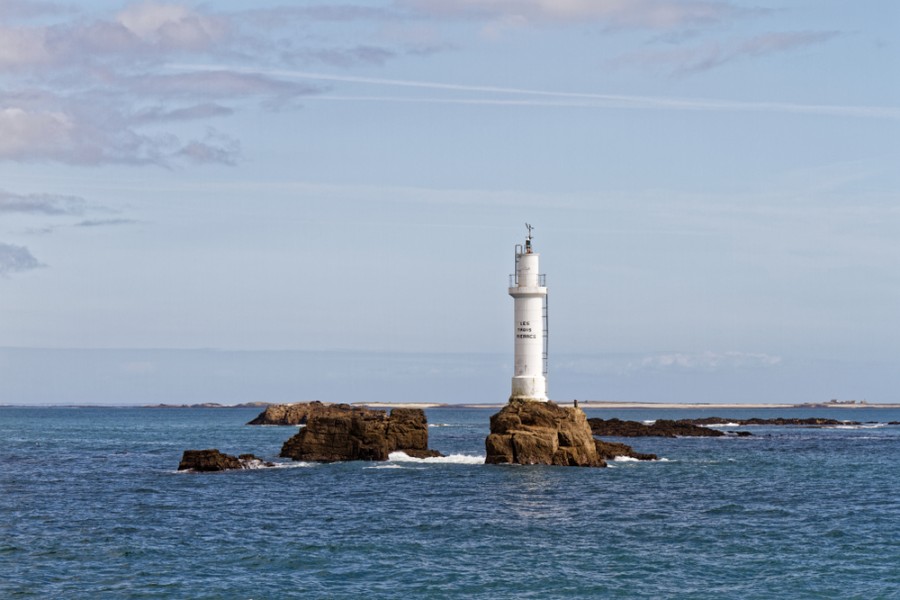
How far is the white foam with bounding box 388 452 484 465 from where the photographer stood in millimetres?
68688

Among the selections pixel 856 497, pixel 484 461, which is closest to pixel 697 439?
pixel 484 461

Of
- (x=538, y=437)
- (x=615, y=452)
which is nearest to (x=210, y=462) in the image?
(x=538, y=437)

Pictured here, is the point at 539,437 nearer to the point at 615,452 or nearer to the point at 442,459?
the point at 442,459

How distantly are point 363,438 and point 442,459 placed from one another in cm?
506

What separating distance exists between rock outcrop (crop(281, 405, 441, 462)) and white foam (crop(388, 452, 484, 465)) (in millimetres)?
372

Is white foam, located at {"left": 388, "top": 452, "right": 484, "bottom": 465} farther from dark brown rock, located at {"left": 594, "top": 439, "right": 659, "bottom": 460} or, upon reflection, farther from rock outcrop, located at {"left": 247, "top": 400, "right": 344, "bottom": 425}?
rock outcrop, located at {"left": 247, "top": 400, "right": 344, "bottom": 425}

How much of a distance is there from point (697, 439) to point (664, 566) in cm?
7894

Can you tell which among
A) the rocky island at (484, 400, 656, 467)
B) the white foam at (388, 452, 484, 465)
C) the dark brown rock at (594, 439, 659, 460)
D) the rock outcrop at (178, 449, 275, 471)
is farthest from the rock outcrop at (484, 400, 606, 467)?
the rock outcrop at (178, 449, 275, 471)

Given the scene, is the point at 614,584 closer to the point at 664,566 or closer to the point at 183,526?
the point at 664,566

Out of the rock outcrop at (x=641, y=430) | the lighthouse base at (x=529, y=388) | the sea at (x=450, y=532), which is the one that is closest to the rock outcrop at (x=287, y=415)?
the rock outcrop at (x=641, y=430)

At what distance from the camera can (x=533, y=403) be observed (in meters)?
63.2

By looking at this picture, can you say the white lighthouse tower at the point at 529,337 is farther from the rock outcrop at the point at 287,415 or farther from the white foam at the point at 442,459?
the rock outcrop at the point at 287,415

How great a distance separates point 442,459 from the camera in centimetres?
7031

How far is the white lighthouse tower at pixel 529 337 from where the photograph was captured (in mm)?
64625
